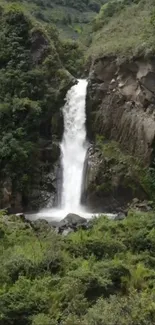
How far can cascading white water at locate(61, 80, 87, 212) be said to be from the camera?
97.5ft

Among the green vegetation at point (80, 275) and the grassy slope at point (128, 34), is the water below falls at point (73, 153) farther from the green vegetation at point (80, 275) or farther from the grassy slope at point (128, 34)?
the green vegetation at point (80, 275)

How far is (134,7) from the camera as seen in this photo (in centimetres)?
4081

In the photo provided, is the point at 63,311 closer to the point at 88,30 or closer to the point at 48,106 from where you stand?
the point at 48,106

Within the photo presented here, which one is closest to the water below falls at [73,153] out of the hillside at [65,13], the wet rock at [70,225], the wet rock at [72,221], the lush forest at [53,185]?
the lush forest at [53,185]

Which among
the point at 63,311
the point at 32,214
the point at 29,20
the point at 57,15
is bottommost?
the point at 63,311

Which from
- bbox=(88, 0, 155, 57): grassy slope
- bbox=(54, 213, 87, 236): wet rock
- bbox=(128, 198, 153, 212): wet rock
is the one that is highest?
bbox=(88, 0, 155, 57): grassy slope

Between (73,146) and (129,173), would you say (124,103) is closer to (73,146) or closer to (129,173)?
(73,146)

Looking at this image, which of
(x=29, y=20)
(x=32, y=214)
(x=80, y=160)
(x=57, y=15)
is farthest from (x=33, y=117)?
(x=57, y=15)

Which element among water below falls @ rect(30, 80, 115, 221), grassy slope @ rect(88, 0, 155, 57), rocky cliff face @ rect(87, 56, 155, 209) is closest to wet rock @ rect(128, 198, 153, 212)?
rocky cliff face @ rect(87, 56, 155, 209)

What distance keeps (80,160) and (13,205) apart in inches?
197

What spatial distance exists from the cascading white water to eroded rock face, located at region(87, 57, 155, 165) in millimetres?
593

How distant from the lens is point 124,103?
31.0 metres

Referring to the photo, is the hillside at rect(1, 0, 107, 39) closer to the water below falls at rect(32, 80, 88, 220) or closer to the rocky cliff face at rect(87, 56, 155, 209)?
the water below falls at rect(32, 80, 88, 220)

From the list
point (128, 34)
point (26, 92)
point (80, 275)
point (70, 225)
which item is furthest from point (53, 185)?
point (80, 275)
